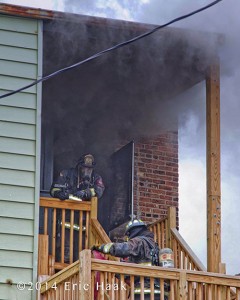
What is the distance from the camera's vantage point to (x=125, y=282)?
13797mm

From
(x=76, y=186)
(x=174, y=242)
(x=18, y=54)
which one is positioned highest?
(x=18, y=54)

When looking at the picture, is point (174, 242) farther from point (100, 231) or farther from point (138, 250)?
point (138, 250)

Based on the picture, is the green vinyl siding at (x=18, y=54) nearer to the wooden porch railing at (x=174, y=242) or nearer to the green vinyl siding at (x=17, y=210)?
the green vinyl siding at (x=17, y=210)

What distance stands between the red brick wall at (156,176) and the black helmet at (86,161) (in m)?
1.29

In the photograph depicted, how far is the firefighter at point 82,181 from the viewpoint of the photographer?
50.8 feet

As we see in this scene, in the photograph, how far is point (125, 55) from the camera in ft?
51.8

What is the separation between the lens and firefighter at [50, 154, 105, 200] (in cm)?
1547

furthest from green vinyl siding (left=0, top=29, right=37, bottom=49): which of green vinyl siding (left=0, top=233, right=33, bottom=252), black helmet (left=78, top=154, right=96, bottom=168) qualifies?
green vinyl siding (left=0, top=233, right=33, bottom=252)

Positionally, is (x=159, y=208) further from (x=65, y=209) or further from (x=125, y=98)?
(x=65, y=209)

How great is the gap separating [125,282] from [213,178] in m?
1.81

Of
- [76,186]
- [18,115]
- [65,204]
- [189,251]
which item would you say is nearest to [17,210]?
[65,204]

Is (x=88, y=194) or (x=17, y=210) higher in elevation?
(x=88, y=194)

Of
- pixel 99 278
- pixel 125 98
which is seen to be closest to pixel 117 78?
pixel 125 98

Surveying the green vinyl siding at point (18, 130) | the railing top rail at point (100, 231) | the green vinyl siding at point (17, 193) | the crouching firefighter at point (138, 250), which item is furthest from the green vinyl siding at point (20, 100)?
the crouching firefighter at point (138, 250)
